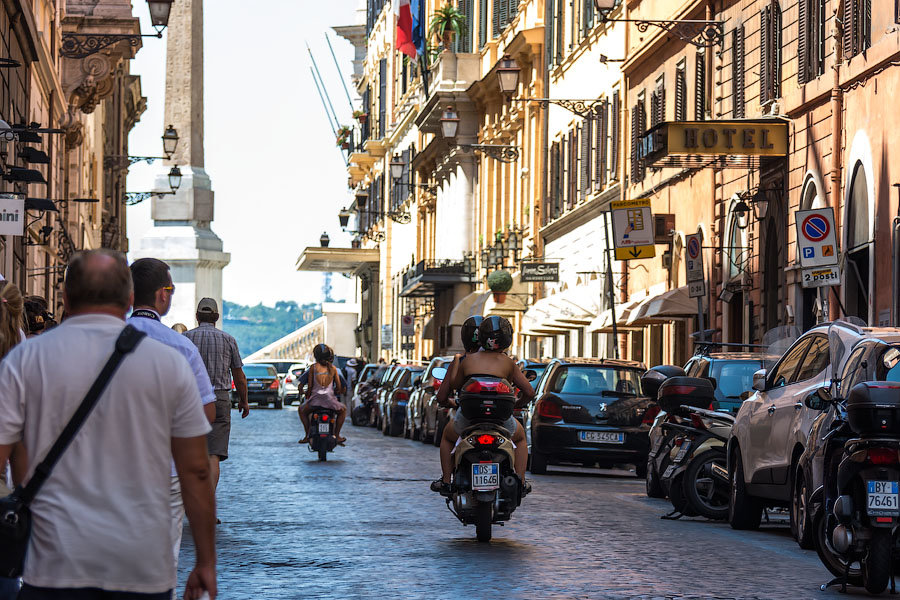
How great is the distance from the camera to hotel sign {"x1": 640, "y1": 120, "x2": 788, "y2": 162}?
1120 inches

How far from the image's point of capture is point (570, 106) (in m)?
45.2

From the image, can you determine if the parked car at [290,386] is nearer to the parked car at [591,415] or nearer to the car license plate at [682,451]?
the parked car at [591,415]

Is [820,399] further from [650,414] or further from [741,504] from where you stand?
[650,414]

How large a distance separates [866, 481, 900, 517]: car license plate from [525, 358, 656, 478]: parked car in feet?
40.7

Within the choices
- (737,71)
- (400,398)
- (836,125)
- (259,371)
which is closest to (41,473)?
(836,125)

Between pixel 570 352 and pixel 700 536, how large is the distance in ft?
116

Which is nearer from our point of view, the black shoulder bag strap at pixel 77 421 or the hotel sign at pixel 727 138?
the black shoulder bag strap at pixel 77 421

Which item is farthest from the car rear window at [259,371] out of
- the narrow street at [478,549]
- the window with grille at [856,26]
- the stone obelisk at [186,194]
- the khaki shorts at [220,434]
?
the khaki shorts at [220,434]

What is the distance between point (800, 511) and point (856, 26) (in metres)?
13.2

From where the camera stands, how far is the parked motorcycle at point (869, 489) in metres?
10.6

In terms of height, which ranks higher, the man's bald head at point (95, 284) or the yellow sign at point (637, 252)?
the yellow sign at point (637, 252)

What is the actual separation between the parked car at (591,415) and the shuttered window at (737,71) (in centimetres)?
911

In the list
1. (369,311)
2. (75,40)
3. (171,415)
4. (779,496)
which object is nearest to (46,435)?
(171,415)

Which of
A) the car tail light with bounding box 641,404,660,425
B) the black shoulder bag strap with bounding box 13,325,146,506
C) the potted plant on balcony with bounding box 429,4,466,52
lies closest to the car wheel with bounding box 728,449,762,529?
the car tail light with bounding box 641,404,660,425
